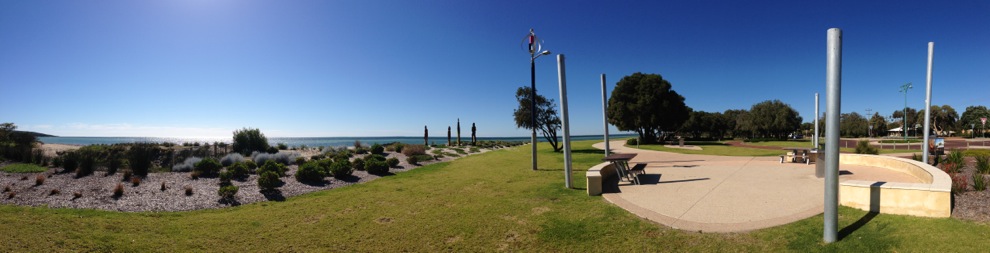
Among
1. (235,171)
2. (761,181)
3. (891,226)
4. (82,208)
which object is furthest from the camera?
(235,171)

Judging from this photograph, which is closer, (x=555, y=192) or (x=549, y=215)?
(x=549, y=215)

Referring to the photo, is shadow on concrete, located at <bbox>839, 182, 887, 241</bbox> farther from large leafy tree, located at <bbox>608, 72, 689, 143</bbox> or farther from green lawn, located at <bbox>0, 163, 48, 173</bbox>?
large leafy tree, located at <bbox>608, 72, 689, 143</bbox>

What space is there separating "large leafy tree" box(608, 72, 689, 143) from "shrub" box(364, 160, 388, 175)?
2943 cm

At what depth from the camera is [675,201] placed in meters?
6.98

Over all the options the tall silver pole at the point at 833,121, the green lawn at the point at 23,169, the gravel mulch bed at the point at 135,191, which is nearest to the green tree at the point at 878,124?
the tall silver pole at the point at 833,121

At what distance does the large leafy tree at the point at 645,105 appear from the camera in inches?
1436

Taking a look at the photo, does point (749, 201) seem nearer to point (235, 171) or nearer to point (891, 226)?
point (891, 226)

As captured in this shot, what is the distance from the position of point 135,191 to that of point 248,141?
46.1ft

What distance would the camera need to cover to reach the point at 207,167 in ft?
35.5

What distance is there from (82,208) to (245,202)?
8.33 feet

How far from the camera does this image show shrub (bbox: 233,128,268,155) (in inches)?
824

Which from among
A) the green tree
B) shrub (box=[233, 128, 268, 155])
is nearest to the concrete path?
shrub (box=[233, 128, 268, 155])

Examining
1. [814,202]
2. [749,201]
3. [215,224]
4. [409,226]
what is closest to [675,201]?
[749,201]

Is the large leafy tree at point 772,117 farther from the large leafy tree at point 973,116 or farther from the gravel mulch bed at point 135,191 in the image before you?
the gravel mulch bed at point 135,191
